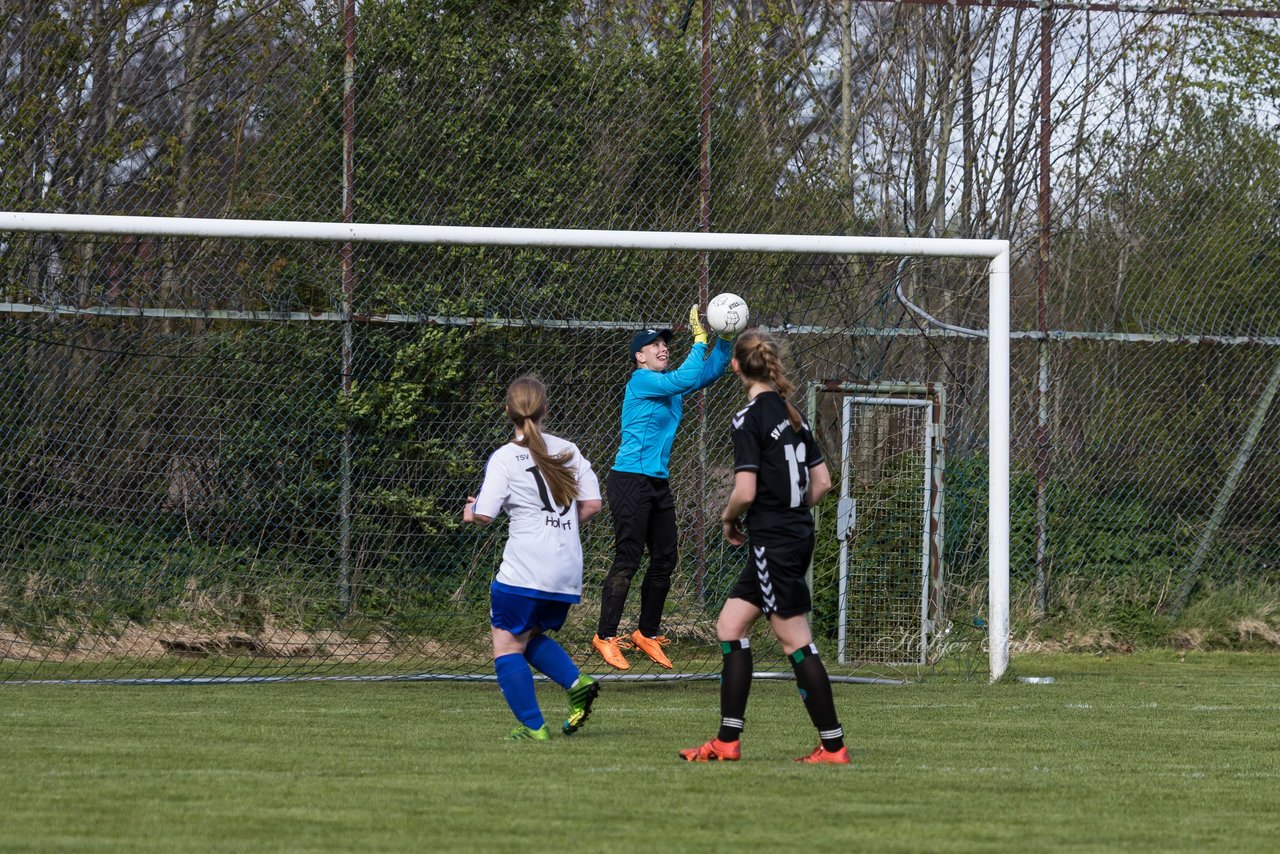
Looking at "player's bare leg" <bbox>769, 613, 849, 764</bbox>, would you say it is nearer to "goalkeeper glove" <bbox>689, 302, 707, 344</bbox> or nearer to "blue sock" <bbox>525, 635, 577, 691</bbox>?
"blue sock" <bbox>525, 635, 577, 691</bbox>

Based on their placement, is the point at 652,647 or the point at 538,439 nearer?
the point at 538,439

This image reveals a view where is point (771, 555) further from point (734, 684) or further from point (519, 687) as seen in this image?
point (519, 687)

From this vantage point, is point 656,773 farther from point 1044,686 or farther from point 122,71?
point 122,71

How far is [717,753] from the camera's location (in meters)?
6.12

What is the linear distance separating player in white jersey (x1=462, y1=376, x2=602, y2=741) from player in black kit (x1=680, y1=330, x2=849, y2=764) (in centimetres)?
82

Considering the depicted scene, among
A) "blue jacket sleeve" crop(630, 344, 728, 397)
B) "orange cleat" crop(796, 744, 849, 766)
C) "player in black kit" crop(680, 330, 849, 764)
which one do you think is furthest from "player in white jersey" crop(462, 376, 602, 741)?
"blue jacket sleeve" crop(630, 344, 728, 397)

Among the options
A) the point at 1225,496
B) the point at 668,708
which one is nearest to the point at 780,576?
the point at 668,708

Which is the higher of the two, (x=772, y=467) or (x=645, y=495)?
(x=772, y=467)

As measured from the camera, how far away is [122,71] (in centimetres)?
1176

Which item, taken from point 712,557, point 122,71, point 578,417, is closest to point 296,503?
point 578,417

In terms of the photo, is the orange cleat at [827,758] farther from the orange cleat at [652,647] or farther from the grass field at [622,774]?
the orange cleat at [652,647]

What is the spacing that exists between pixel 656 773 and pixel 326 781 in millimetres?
A: 1197

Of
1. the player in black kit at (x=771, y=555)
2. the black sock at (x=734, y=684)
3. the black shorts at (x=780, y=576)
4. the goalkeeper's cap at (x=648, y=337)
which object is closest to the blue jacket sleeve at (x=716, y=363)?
the goalkeeper's cap at (x=648, y=337)

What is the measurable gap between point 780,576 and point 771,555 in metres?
0.09
